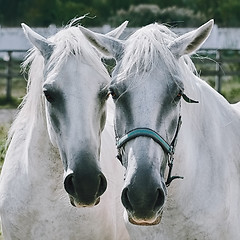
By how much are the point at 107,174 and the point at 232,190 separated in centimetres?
97

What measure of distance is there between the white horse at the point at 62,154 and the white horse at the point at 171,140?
31 centimetres

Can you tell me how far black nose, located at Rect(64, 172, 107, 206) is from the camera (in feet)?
14.7

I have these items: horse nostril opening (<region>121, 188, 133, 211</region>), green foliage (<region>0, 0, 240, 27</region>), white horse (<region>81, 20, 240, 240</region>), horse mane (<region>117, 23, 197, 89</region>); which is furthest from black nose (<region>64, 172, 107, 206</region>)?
green foliage (<region>0, 0, 240, 27</region>)

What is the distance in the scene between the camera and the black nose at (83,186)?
14.7 feet

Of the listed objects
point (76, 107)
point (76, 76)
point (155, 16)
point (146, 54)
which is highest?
point (155, 16)

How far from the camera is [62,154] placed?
15.5 ft

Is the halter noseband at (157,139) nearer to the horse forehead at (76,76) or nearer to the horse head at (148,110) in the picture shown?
the horse head at (148,110)

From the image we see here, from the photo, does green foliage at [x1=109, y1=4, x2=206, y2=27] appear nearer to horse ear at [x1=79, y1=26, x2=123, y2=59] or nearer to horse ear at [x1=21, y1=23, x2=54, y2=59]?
horse ear at [x1=21, y1=23, x2=54, y2=59]

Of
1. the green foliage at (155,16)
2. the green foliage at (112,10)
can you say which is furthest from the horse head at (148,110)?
the green foliage at (112,10)

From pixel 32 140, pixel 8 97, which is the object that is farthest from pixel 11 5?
pixel 32 140

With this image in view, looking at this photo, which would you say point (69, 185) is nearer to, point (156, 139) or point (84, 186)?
point (84, 186)

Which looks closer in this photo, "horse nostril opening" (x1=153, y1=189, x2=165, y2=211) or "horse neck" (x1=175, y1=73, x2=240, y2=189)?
"horse nostril opening" (x1=153, y1=189, x2=165, y2=211)

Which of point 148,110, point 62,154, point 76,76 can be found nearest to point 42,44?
point 76,76

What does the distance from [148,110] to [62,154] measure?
0.84 m
